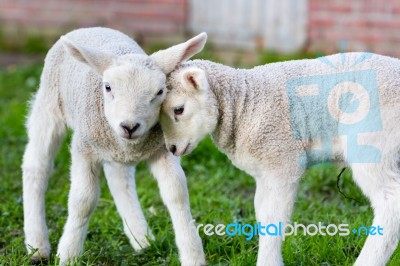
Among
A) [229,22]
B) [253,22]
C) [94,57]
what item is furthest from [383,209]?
[229,22]

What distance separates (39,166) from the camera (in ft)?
15.9

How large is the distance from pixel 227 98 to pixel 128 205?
1182 millimetres

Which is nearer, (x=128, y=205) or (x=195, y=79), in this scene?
(x=195, y=79)

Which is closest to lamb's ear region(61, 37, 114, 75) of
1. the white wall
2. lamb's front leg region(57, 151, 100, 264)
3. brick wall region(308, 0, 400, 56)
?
lamb's front leg region(57, 151, 100, 264)

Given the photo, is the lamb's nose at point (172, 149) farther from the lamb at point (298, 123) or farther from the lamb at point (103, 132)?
the lamb at point (103, 132)

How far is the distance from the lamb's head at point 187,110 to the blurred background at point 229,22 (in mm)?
4966

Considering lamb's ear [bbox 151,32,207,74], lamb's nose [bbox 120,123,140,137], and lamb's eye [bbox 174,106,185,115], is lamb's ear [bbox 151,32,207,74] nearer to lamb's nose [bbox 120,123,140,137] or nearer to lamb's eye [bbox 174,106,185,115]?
lamb's eye [bbox 174,106,185,115]

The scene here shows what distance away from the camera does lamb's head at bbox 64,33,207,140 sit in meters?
3.81

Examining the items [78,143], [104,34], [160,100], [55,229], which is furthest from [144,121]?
[55,229]

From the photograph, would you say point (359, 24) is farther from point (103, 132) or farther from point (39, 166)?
point (103, 132)

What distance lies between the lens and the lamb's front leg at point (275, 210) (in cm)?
393

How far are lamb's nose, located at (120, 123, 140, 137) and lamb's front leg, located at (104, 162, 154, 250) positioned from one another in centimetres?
95

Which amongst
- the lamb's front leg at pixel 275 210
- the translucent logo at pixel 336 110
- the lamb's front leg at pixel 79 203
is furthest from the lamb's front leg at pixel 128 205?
the translucent logo at pixel 336 110

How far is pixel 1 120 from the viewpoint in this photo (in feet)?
25.0
